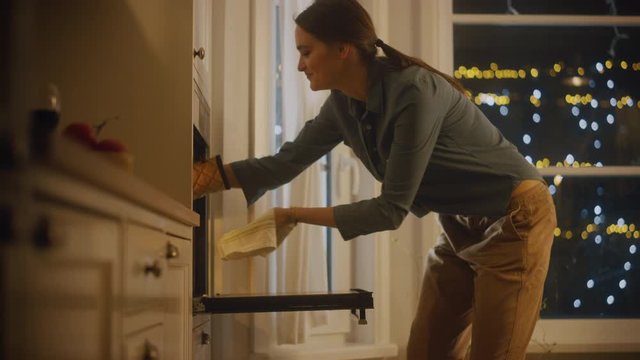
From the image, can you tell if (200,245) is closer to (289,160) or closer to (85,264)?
(289,160)

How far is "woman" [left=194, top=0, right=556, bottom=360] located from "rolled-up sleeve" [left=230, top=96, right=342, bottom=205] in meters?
0.06

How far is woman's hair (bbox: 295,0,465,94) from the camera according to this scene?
5.72ft

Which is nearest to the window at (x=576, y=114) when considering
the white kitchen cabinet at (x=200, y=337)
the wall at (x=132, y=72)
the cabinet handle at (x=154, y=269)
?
the white kitchen cabinet at (x=200, y=337)

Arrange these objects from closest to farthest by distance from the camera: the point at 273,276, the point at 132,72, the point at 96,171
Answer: the point at 96,171
the point at 132,72
the point at 273,276

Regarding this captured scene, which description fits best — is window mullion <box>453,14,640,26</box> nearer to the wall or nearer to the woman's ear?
the woman's ear

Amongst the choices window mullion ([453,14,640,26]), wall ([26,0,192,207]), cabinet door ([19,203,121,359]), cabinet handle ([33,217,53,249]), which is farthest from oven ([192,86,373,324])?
window mullion ([453,14,640,26])

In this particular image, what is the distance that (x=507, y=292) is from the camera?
1.69 m

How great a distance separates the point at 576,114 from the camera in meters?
2.93

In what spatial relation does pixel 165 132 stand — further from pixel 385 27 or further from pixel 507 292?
pixel 385 27

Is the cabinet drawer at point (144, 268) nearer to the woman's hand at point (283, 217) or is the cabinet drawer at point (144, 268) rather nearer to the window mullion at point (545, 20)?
the woman's hand at point (283, 217)

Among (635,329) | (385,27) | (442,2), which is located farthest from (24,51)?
(635,329)

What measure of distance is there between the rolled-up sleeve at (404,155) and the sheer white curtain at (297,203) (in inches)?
23.5

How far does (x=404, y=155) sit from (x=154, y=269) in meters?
0.81

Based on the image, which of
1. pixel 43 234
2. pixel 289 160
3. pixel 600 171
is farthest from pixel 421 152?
pixel 600 171
